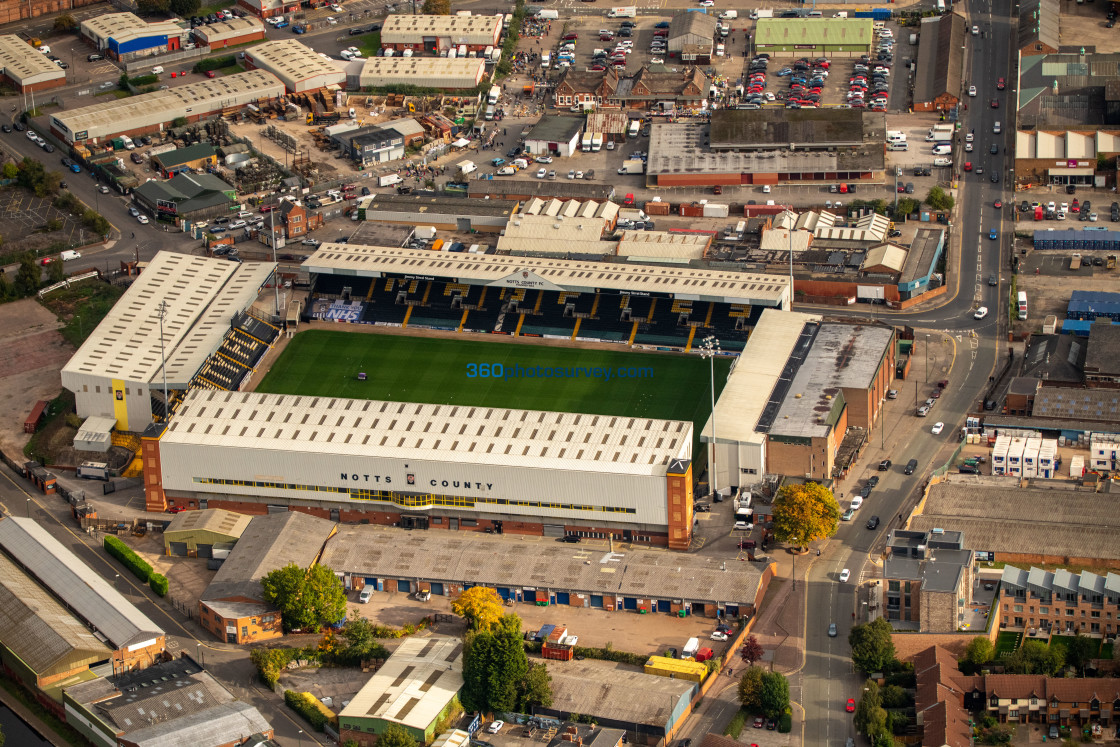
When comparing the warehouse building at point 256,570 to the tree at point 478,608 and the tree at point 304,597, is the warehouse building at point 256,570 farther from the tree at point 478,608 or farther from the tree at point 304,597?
the tree at point 478,608

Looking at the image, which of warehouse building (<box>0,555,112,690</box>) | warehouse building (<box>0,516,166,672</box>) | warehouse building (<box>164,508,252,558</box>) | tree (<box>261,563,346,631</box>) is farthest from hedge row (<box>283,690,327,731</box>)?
warehouse building (<box>164,508,252,558</box>)

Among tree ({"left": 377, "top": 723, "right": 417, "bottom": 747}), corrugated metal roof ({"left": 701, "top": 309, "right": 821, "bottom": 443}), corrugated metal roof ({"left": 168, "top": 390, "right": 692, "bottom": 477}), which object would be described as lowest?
tree ({"left": 377, "top": 723, "right": 417, "bottom": 747})

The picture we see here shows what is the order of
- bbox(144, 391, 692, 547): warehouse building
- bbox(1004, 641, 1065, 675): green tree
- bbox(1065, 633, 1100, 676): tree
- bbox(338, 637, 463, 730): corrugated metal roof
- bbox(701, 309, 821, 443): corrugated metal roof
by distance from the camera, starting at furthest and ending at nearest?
bbox(701, 309, 821, 443): corrugated metal roof → bbox(144, 391, 692, 547): warehouse building → bbox(1065, 633, 1100, 676): tree → bbox(1004, 641, 1065, 675): green tree → bbox(338, 637, 463, 730): corrugated metal roof

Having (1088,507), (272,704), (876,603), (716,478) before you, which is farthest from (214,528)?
(1088,507)


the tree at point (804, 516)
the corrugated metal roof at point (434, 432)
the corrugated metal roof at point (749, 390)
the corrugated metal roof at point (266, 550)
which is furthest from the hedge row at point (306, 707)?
the corrugated metal roof at point (749, 390)

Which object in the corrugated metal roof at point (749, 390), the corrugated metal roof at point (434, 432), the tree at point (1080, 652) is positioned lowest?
the tree at point (1080, 652)

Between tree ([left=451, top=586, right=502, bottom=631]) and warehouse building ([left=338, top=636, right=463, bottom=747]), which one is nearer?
warehouse building ([left=338, top=636, right=463, bottom=747])

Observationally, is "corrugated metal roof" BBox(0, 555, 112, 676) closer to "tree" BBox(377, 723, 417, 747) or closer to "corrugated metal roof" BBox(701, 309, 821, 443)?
"tree" BBox(377, 723, 417, 747)

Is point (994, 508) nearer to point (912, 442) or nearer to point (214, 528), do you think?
point (912, 442)
